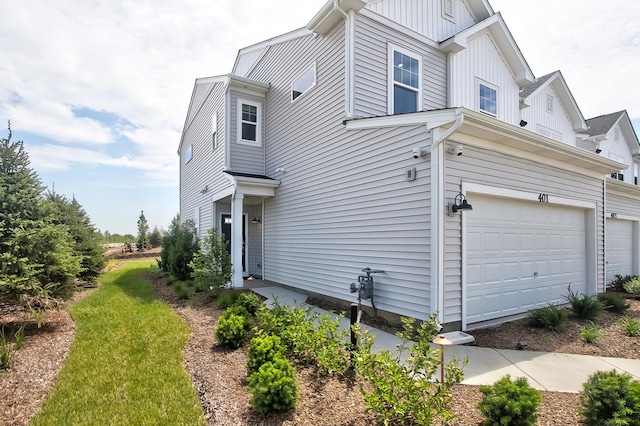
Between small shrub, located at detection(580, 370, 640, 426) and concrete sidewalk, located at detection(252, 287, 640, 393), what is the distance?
2.95 feet

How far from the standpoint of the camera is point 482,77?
9445 mm

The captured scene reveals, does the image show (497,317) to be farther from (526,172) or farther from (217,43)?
(217,43)

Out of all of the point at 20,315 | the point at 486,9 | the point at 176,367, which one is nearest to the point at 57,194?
the point at 20,315

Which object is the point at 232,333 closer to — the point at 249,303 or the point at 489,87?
the point at 249,303

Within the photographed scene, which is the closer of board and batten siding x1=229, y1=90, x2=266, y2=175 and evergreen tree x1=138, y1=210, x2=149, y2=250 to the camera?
board and batten siding x1=229, y1=90, x2=266, y2=175

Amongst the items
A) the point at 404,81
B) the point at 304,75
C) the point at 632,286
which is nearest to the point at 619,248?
the point at 632,286

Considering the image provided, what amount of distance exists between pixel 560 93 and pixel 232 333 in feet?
49.7

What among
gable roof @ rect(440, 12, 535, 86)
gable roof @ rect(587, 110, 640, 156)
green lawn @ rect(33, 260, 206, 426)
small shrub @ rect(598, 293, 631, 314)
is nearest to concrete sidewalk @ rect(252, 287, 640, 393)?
green lawn @ rect(33, 260, 206, 426)

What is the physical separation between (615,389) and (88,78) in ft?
39.8

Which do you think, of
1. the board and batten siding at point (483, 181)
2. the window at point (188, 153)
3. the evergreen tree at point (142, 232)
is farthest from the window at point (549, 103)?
the evergreen tree at point (142, 232)

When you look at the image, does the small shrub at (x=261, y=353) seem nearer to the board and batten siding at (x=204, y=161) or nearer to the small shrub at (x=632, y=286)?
the board and batten siding at (x=204, y=161)

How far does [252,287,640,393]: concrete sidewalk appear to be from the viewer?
374 cm

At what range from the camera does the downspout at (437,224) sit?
4.99 meters

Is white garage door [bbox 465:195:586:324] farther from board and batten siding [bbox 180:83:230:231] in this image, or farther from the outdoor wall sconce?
board and batten siding [bbox 180:83:230:231]
